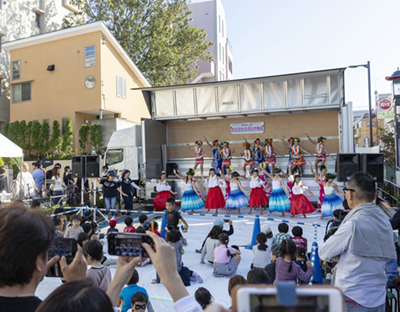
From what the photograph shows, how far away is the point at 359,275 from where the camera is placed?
2508mm

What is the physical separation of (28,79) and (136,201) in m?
12.9

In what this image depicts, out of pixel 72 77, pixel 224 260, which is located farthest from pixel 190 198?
pixel 72 77

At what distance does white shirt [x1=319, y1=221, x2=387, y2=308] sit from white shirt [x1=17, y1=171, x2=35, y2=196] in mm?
10660

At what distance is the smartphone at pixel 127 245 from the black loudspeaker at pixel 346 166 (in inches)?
212

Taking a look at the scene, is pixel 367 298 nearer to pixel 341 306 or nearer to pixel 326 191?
pixel 341 306

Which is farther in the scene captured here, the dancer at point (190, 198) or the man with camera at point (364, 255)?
the dancer at point (190, 198)

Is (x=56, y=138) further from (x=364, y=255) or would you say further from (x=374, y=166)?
(x=364, y=255)

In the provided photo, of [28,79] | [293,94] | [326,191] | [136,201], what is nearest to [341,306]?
[326,191]

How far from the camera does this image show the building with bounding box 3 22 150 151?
20.0m

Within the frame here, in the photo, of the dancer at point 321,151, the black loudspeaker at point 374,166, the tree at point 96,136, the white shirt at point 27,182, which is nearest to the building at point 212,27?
the tree at point 96,136

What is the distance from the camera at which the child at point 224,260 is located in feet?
18.1

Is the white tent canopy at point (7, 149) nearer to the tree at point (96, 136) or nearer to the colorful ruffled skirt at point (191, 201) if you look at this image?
the colorful ruffled skirt at point (191, 201)

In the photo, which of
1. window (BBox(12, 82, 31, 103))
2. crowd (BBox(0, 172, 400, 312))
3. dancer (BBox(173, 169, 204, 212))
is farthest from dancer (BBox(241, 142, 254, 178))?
window (BBox(12, 82, 31, 103))

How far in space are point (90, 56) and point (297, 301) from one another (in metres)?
21.6
